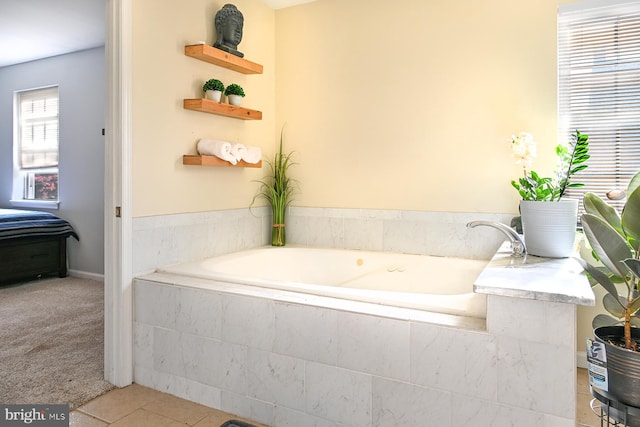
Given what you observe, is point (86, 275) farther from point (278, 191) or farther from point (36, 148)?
point (278, 191)

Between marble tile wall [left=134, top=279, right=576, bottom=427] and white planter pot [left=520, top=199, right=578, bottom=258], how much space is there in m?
0.67

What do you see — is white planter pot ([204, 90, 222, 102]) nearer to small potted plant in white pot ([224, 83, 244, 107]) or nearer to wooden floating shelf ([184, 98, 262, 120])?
wooden floating shelf ([184, 98, 262, 120])

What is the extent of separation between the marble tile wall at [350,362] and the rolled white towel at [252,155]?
1.05 metres

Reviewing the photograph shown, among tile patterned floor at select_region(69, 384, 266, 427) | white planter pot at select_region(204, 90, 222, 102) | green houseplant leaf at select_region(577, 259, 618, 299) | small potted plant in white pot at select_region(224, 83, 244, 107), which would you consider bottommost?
tile patterned floor at select_region(69, 384, 266, 427)

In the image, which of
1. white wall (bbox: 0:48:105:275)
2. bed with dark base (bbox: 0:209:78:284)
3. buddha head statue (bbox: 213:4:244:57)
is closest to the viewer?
buddha head statue (bbox: 213:4:244:57)

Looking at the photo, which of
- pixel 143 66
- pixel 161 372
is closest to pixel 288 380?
pixel 161 372

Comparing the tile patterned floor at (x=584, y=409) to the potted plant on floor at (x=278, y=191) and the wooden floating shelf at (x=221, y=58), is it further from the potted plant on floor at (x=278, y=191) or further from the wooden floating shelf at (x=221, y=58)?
the wooden floating shelf at (x=221, y=58)

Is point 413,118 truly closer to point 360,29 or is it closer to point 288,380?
point 360,29

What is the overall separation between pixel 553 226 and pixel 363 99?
5.18ft

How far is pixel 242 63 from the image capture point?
2830mm

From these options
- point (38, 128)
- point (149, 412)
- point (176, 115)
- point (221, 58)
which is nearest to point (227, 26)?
point (221, 58)

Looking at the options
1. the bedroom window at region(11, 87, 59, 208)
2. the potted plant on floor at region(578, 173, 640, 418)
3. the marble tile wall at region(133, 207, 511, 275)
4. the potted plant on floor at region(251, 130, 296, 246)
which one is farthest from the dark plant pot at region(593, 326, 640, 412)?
the bedroom window at region(11, 87, 59, 208)

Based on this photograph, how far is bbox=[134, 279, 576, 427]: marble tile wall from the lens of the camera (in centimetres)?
139

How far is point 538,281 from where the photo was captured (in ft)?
4.91
